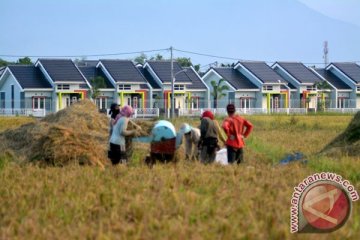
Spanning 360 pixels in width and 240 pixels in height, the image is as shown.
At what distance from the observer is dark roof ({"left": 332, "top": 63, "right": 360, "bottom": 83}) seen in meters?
60.4

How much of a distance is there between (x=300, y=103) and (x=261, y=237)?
53.9 m

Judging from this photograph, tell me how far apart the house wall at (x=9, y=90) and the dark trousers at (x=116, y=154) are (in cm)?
3877

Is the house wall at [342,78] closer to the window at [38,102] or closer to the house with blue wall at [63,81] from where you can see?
the house with blue wall at [63,81]

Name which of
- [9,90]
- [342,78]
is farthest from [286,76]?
[9,90]

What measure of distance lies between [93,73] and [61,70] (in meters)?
4.44

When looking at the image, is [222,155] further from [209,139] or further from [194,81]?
[194,81]

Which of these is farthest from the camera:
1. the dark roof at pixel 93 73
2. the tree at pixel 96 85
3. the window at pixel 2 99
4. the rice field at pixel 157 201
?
the window at pixel 2 99

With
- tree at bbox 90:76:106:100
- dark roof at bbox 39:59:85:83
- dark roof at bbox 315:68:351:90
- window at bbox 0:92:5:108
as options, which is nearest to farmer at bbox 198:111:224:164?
dark roof at bbox 39:59:85:83

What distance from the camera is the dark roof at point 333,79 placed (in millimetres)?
60722

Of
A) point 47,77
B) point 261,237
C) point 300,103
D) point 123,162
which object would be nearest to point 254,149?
point 123,162

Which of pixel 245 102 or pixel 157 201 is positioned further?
pixel 245 102

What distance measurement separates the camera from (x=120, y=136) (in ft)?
36.4

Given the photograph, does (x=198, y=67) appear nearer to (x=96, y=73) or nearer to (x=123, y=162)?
(x=96, y=73)

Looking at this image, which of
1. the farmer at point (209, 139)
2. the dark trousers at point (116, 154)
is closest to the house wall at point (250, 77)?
the farmer at point (209, 139)
